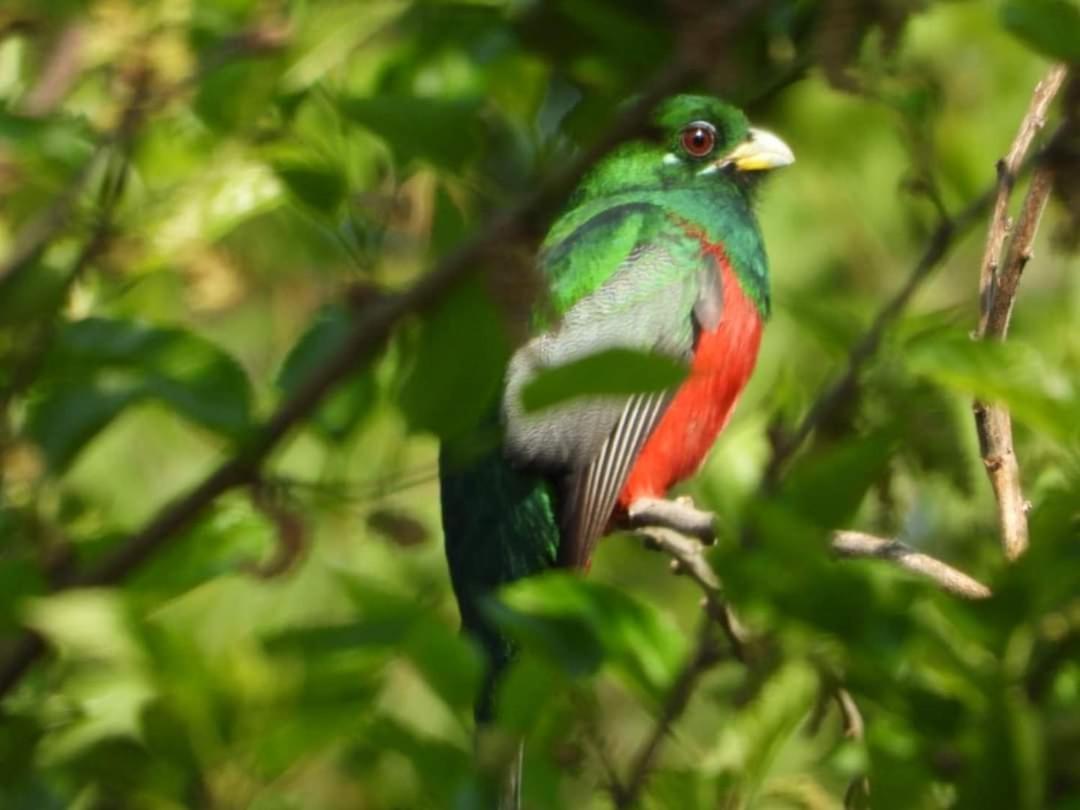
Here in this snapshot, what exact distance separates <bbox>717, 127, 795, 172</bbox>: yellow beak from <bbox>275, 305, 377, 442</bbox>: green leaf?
365 cm

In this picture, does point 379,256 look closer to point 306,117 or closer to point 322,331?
point 322,331

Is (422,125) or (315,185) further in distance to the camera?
(315,185)

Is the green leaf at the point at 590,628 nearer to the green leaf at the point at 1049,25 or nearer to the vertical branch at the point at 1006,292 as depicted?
the green leaf at the point at 1049,25

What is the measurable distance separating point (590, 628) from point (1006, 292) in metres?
1.20

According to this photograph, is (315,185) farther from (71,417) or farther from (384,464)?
(71,417)

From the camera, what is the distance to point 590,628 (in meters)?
2.06

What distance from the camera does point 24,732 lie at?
2166 mm

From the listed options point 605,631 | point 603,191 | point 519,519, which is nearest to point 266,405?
point 605,631

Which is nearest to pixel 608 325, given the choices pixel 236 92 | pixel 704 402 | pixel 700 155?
pixel 704 402

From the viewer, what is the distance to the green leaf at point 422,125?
7.44ft

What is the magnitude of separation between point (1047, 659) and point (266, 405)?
1386 mm

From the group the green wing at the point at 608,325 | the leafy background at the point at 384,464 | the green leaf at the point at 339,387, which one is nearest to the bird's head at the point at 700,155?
the green wing at the point at 608,325

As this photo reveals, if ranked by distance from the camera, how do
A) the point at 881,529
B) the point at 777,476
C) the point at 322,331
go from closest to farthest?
the point at 777,476 → the point at 322,331 → the point at 881,529

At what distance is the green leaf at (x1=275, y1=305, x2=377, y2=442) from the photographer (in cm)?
220
